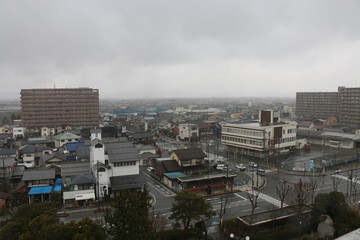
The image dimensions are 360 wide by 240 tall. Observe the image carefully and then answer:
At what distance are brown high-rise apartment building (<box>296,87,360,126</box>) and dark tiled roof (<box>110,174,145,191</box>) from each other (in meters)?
57.0

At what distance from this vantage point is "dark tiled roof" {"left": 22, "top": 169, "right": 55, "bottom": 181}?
884 inches

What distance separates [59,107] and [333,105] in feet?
228

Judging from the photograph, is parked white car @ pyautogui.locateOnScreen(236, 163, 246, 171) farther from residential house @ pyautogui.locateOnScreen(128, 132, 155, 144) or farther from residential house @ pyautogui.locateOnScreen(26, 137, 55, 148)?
residential house @ pyautogui.locateOnScreen(26, 137, 55, 148)

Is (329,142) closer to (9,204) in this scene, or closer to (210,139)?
(210,139)

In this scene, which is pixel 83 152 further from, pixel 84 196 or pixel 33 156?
pixel 84 196

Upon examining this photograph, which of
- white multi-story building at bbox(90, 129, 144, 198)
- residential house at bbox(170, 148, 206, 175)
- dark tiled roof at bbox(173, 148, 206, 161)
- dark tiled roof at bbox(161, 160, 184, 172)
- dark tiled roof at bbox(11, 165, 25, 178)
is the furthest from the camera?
dark tiled roof at bbox(173, 148, 206, 161)

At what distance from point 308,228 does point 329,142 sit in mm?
30733

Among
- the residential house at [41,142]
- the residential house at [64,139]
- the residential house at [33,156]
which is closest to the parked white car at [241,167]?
the residential house at [33,156]

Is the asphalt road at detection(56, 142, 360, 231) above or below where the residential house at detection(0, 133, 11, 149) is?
below

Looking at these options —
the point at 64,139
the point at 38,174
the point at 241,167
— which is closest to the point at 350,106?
the point at 241,167

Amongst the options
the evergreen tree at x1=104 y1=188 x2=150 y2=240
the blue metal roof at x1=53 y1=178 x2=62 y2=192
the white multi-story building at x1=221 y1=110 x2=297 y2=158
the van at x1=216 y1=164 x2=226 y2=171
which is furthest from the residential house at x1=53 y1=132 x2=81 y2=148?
the evergreen tree at x1=104 y1=188 x2=150 y2=240

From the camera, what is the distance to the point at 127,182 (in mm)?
21703

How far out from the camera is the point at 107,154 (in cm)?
2355

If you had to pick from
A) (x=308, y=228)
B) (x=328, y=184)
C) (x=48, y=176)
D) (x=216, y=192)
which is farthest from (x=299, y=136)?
(x=48, y=176)
